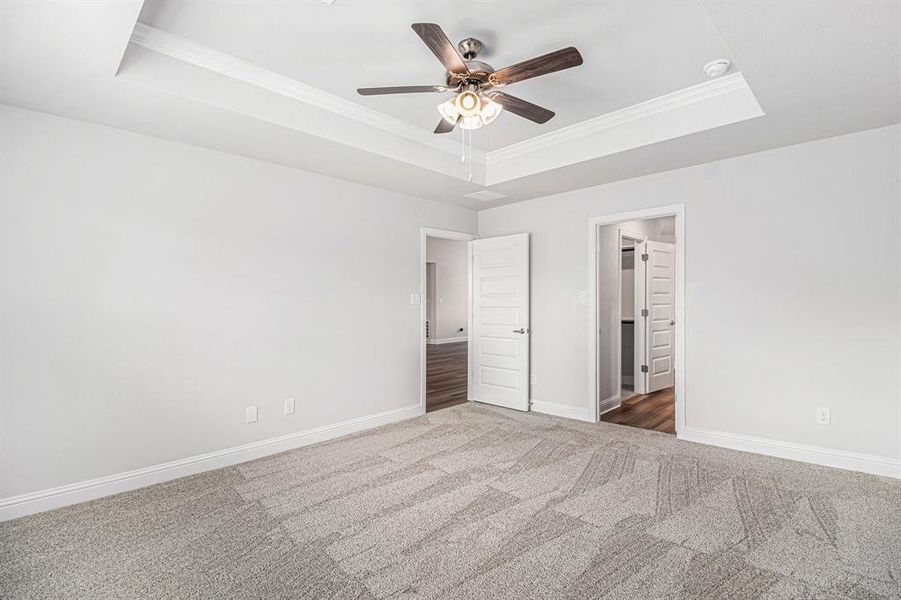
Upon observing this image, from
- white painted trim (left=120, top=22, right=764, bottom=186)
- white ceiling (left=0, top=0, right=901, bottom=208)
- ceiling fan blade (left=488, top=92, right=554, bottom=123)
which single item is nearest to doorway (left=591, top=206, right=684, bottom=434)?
white painted trim (left=120, top=22, right=764, bottom=186)

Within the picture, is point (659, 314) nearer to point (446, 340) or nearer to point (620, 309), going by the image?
point (620, 309)

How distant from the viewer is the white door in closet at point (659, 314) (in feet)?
19.2

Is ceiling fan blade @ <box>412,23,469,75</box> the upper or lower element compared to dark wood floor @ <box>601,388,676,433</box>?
upper

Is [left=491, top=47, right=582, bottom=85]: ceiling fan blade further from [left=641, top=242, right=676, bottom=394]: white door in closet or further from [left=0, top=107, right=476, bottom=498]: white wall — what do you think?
[left=641, top=242, right=676, bottom=394]: white door in closet

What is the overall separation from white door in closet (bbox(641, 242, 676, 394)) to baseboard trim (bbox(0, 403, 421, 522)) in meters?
3.80

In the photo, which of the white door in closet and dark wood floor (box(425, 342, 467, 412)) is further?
the white door in closet

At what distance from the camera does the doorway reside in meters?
4.65

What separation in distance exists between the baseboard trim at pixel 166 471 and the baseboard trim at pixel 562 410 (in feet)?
6.25

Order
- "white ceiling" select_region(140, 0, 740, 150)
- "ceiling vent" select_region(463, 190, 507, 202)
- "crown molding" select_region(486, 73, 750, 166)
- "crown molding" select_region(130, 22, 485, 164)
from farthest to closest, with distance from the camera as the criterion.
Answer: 1. "ceiling vent" select_region(463, 190, 507, 202)
2. "crown molding" select_region(486, 73, 750, 166)
3. "crown molding" select_region(130, 22, 485, 164)
4. "white ceiling" select_region(140, 0, 740, 150)

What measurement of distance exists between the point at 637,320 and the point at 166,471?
17.8 feet

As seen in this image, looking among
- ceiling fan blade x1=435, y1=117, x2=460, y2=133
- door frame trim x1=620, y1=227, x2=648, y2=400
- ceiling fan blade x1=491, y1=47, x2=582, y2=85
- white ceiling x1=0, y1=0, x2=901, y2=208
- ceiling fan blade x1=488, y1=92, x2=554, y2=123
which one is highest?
white ceiling x1=0, y1=0, x2=901, y2=208

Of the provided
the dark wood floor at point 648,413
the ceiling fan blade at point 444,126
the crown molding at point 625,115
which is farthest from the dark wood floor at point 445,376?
the ceiling fan blade at point 444,126

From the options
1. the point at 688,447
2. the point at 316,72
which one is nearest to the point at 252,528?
the point at 316,72

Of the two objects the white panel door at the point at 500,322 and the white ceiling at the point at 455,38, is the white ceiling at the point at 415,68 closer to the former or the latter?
the white ceiling at the point at 455,38
